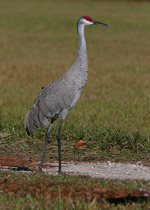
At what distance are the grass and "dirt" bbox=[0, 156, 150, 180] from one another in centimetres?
54

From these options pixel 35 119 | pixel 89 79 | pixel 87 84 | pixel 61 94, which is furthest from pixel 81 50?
pixel 89 79

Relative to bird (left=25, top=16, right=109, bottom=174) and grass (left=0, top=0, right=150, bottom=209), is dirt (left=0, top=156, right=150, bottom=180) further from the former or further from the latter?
grass (left=0, top=0, right=150, bottom=209)

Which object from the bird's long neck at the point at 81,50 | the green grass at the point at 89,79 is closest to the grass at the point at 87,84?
the green grass at the point at 89,79

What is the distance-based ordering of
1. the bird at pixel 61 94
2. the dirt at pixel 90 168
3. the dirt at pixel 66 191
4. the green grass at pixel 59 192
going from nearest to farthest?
1. the green grass at pixel 59 192
2. the dirt at pixel 66 191
3. the dirt at pixel 90 168
4. the bird at pixel 61 94

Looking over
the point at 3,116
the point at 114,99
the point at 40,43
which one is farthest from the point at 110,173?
the point at 40,43

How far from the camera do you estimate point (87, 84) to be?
18.2 m

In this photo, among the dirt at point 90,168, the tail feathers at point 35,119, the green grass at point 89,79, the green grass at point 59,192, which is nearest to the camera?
the green grass at point 59,192

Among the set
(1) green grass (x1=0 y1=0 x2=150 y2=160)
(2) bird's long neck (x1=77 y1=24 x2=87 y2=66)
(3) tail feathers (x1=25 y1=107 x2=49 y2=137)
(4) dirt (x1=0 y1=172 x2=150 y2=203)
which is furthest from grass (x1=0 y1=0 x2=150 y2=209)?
(2) bird's long neck (x1=77 y1=24 x2=87 y2=66)

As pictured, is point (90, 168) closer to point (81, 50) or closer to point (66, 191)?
point (81, 50)

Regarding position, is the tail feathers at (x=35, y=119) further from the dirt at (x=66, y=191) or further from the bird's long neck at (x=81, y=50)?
the dirt at (x=66, y=191)

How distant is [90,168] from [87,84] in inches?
387

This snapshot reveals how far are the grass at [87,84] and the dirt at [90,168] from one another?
0.54 m

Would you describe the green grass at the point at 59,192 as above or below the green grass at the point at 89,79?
above

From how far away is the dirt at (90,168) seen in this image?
796 centimetres
